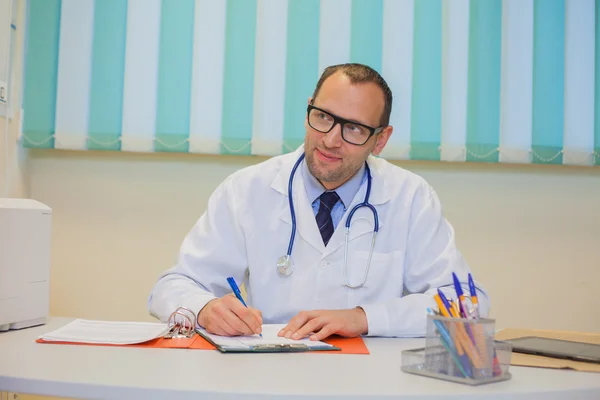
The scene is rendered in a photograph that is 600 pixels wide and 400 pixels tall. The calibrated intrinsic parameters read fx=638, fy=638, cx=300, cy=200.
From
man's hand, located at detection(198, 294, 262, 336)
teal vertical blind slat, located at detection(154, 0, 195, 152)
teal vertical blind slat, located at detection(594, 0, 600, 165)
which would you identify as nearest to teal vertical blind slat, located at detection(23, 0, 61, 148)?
teal vertical blind slat, located at detection(154, 0, 195, 152)

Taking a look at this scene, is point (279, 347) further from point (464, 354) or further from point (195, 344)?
point (464, 354)

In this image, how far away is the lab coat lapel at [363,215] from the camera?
174 centimetres

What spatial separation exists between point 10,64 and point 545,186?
2037 millimetres

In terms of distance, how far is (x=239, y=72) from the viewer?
7.78ft

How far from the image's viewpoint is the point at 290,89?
7.76 ft

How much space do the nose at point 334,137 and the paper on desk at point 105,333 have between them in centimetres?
66

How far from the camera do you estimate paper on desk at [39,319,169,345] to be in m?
1.21

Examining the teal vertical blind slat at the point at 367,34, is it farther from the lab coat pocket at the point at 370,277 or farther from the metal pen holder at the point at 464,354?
the metal pen holder at the point at 464,354

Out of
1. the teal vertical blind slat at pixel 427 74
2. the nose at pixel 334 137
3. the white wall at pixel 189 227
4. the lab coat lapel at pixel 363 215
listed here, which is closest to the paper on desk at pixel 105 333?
the lab coat lapel at pixel 363 215

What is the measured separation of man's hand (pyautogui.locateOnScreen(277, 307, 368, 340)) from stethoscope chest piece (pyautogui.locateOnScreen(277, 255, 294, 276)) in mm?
351

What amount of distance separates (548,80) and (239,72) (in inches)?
45.5

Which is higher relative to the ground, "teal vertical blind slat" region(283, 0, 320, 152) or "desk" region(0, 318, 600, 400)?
"teal vertical blind slat" region(283, 0, 320, 152)

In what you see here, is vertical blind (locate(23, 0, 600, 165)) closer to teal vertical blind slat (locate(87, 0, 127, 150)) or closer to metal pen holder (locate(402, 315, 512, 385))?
teal vertical blind slat (locate(87, 0, 127, 150))

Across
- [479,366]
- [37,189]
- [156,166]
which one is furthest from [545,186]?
[37,189]
